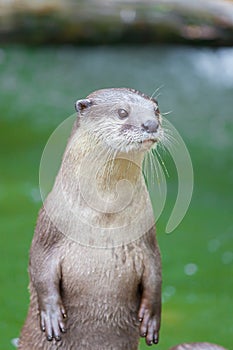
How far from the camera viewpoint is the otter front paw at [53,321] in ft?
10.7

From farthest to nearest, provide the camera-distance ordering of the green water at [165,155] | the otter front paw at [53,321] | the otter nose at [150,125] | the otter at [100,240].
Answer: the green water at [165,155] < the otter front paw at [53,321] < the otter at [100,240] < the otter nose at [150,125]

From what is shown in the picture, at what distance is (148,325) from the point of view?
10.9 feet

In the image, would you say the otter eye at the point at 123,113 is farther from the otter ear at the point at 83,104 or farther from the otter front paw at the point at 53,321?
the otter front paw at the point at 53,321

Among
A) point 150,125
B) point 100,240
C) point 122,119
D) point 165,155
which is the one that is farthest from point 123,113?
point 165,155

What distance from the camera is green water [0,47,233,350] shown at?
4.96 metres

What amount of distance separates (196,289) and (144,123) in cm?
228

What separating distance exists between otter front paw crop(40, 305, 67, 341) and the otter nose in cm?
65

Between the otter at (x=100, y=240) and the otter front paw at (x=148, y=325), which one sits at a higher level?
the otter at (x=100, y=240)

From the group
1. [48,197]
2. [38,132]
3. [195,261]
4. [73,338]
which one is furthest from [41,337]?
[38,132]

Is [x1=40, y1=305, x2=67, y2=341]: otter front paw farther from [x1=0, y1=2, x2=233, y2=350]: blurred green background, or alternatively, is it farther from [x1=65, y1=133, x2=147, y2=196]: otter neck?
[x1=0, y1=2, x2=233, y2=350]: blurred green background

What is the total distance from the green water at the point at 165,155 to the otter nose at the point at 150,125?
5.22 ft

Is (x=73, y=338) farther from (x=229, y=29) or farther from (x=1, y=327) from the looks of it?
(x=229, y=29)

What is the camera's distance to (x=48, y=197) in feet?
10.9

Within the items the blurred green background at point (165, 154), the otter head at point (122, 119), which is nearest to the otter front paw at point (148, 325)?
the otter head at point (122, 119)
